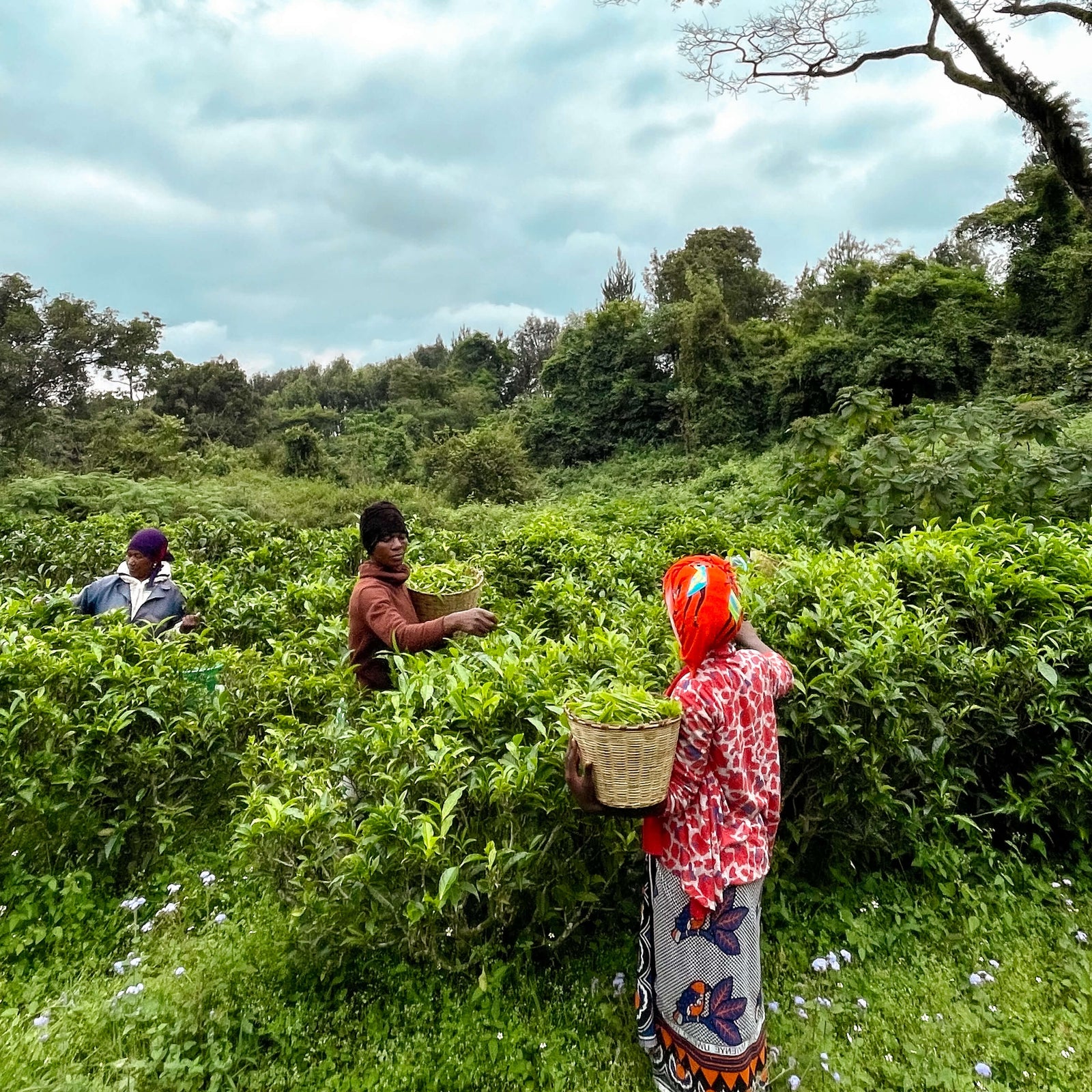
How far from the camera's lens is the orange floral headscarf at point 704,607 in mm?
A: 1780

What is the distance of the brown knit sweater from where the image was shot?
2.65 metres

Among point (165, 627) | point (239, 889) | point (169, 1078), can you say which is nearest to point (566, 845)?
point (169, 1078)

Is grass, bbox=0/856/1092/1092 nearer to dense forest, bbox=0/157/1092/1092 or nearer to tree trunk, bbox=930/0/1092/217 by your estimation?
dense forest, bbox=0/157/1092/1092

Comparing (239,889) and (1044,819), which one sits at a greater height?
(239,889)

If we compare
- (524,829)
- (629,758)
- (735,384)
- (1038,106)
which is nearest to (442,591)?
(524,829)

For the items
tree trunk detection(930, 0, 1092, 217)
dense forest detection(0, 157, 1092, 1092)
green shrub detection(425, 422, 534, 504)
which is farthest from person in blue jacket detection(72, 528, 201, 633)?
green shrub detection(425, 422, 534, 504)

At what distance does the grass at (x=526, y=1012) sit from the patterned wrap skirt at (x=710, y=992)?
0.15 meters

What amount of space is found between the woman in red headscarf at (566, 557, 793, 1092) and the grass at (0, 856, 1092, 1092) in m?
0.23

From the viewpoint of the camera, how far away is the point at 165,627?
386cm

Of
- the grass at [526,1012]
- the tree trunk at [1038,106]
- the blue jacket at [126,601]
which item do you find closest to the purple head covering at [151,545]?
the blue jacket at [126,601]

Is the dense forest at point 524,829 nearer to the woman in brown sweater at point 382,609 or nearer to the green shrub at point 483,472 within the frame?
the woman in brown sweater at point 382,609

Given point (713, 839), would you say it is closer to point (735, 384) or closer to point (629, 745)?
point (629, 745)

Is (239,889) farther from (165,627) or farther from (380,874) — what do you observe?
(165,627)

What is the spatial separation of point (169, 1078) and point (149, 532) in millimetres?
2708
